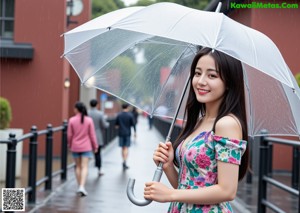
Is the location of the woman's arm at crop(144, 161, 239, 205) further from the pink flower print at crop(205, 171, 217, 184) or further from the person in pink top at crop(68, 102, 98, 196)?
the person in pink top at crop(68, 102, 98, 196)

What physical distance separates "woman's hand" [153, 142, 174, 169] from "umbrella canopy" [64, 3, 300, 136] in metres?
0.60

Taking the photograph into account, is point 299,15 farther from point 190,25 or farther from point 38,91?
point 190,25

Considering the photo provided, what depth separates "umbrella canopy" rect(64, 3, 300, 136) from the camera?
3.73 meters

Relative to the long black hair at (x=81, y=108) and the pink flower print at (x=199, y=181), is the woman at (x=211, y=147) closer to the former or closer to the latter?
the pink flower print at (x=199, y=181)

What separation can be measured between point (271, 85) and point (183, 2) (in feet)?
137

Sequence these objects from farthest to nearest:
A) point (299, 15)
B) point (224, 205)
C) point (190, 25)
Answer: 1. point (299, 15)
2. point (190, 25)
3. point (224, 205)

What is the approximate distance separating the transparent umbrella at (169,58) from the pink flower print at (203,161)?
1.09 feet

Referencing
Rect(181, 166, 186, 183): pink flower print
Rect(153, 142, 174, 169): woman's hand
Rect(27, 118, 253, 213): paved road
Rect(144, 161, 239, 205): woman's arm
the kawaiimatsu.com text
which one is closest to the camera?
Rect(144, 161, 239, 205): woman's arm

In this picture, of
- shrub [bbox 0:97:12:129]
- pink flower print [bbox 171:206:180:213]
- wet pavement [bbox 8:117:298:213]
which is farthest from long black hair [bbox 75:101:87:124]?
pink flower print [bbox 171:206:180:213]

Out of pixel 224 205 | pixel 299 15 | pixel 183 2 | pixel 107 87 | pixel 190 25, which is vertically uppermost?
pixel 183 2

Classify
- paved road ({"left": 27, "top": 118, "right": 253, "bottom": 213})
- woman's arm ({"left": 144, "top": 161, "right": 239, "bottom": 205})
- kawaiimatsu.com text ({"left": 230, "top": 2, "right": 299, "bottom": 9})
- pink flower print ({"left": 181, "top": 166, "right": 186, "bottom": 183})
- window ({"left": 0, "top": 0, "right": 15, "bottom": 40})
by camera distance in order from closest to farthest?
woman's arm ({"left": 144, "top": 161, "right": 239, "bottom": 205}) < pink flower print ({"left": 181, "top": 166, "right": 186, "bottom": 183}) < paved road ({"left": 27, "top": 118, "right": 253, "bottom": 213}) < kawaiimatsu.com text ({"left": 230, "top": 2, "right": 299, "bottom": 9}) < window ({"left": 0, "top": 0, "right": 15, "bottom": 40})

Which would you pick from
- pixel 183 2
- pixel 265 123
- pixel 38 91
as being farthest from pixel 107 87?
pixel 183 2

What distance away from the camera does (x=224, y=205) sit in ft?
11.3

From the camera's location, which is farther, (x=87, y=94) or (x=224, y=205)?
(x=87, y=94)
